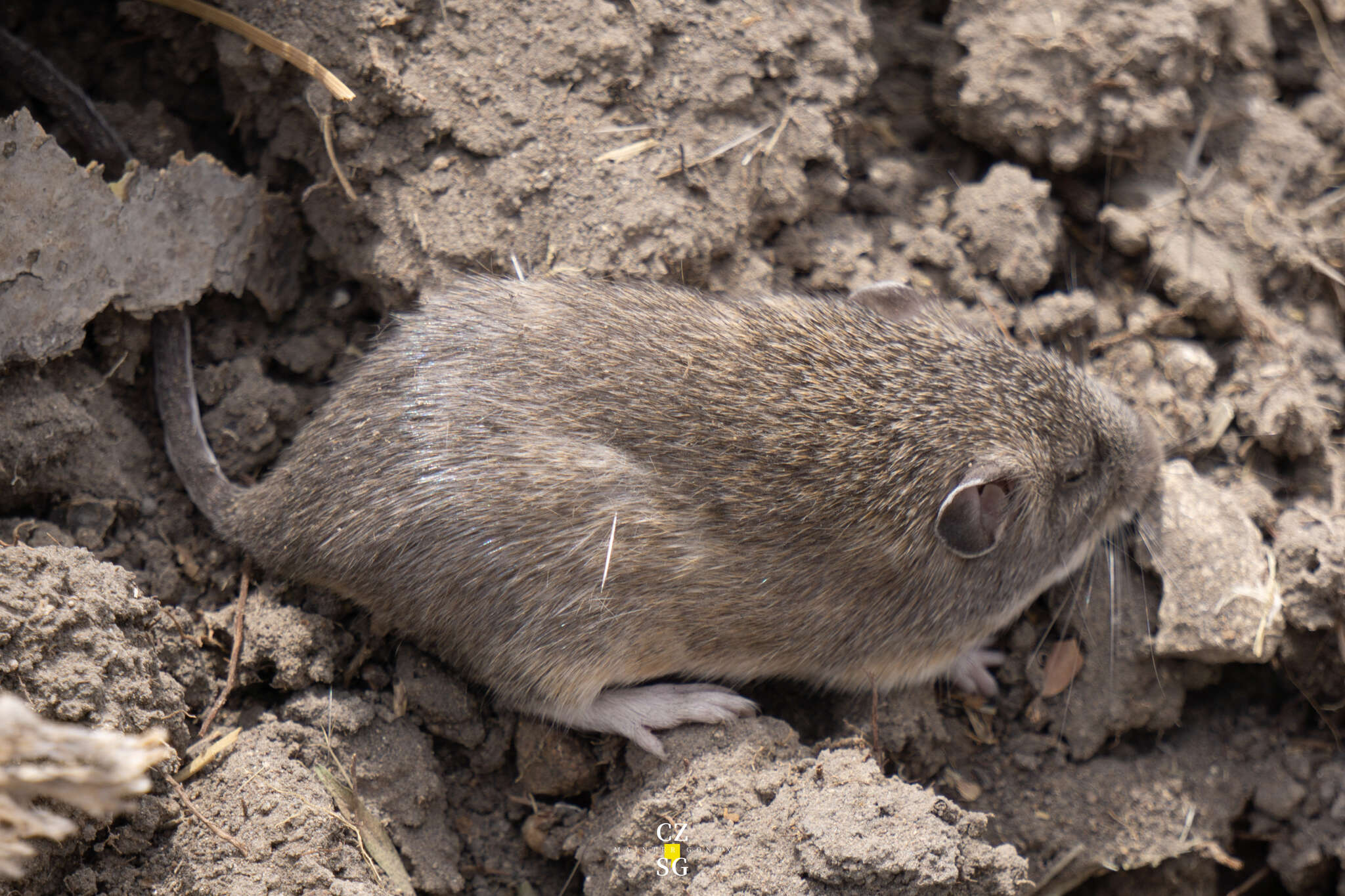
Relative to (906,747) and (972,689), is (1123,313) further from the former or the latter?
(906,747)

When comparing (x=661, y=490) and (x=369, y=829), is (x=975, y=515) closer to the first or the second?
(x=661, y=490)

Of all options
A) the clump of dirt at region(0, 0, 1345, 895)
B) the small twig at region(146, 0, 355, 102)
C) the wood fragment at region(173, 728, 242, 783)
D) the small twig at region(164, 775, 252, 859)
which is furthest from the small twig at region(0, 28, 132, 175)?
the small twig at region(164, 775, 252, 859)

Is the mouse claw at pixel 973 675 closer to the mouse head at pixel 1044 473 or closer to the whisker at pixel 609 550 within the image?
the mouse head at pixel 1044 473

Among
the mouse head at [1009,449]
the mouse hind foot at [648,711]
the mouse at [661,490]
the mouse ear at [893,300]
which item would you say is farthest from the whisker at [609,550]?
the mouse ear at [893,300]

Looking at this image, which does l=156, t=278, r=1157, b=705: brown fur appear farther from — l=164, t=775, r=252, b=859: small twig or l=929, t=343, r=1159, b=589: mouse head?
l=164, t=775, r=252, b=859: small twig

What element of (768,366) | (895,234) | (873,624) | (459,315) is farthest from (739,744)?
(895,234)

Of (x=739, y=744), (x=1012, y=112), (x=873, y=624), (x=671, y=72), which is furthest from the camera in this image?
(x=1012, y=112)

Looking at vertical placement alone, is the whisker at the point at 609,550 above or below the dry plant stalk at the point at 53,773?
below
